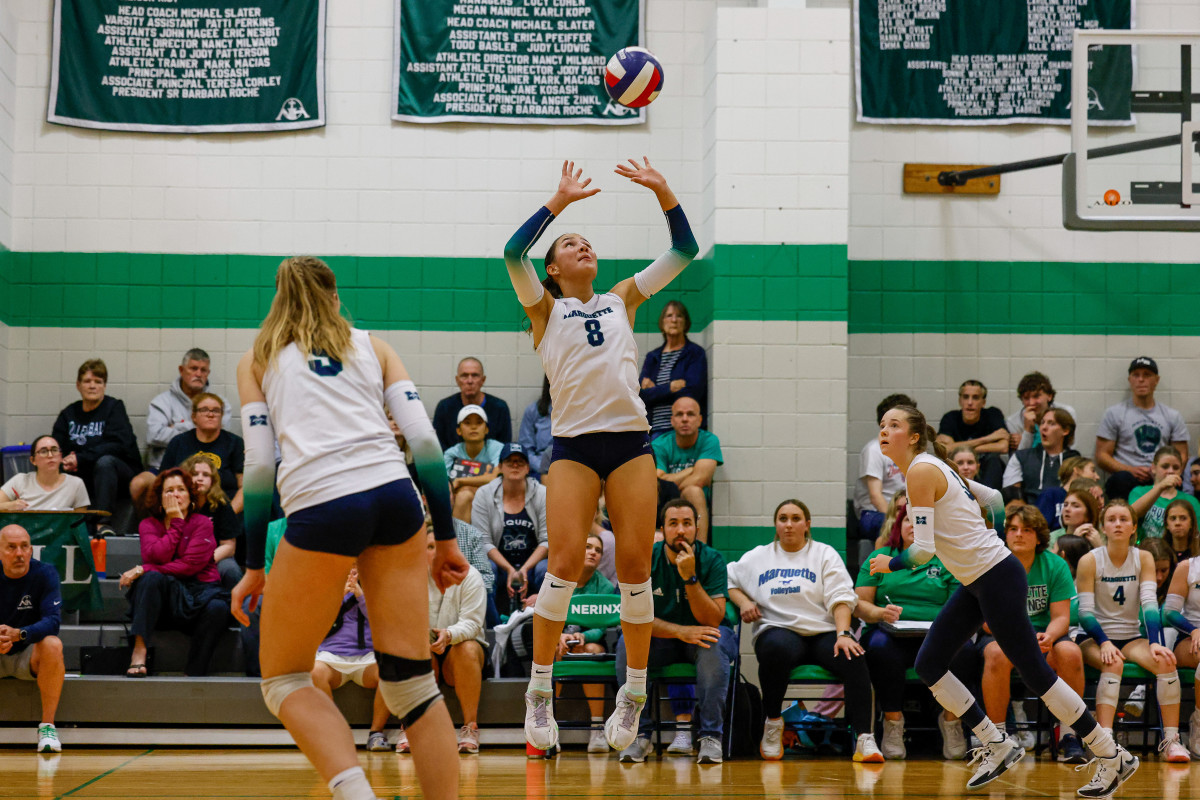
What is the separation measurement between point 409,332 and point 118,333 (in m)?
2.84

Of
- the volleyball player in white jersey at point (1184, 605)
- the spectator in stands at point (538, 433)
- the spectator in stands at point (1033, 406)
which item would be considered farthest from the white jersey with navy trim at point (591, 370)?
the spectator in stands at point (1033, 406)

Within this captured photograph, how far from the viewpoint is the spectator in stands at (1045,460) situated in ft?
35.4

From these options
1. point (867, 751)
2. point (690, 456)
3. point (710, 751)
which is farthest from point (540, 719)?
point (690, 456)

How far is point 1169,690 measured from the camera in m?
8.55

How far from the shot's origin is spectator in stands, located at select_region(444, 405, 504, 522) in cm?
1066

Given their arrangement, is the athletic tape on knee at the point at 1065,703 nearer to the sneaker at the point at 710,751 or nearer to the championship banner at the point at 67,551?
the sneaker at the point at 710,751

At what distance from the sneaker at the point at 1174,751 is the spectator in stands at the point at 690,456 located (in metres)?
3.69

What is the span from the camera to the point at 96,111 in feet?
40.1

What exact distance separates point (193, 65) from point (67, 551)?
533 centimetres

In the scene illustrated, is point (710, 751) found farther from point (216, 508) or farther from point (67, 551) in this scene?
point (67, 551)

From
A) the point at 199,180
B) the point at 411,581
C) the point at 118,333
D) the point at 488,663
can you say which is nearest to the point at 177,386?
the point at 118,333

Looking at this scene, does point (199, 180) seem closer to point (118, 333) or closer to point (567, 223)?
point (118, 333)

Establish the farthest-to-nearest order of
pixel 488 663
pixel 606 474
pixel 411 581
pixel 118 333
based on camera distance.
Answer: pixel 118 333
pixel 488 663
pixel 606 474
pixel 411 581

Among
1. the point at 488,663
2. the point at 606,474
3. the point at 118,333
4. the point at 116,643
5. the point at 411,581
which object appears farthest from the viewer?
the point at 118,333
